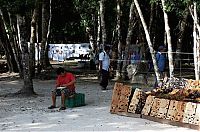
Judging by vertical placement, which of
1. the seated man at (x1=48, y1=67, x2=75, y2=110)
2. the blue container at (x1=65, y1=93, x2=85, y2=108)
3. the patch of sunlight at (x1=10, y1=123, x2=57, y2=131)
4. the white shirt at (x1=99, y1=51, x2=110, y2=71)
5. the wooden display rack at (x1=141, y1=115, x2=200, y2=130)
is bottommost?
the patch of sunlight at (x1=10, y1=123, x2=57, y2=131)

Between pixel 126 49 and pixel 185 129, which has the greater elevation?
pixel 126 49

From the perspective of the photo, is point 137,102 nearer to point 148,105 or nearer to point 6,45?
point 148,105

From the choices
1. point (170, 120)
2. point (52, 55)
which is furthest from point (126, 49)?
point (52, 55)

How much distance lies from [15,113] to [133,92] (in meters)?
3.34

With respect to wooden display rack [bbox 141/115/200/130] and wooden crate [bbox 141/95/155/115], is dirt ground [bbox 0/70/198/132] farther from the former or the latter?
wooden crate [bbox 141/95/155/115]

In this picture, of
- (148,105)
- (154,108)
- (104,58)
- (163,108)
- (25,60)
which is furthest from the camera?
(104,58)

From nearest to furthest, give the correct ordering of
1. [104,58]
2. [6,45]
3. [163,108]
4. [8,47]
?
[163,108], [104,58], [6,45], [8,47]

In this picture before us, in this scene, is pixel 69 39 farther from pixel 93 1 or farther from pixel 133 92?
pixel 133 92

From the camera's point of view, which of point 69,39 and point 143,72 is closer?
point 143,72

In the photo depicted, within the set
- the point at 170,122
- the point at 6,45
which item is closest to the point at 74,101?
the point at 170,122

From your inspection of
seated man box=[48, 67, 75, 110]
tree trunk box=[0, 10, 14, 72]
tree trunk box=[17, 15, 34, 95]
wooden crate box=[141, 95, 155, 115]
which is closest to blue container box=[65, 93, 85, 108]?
seated man box=[48, 67, 75, 110]

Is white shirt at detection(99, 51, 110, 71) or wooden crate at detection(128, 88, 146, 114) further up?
white shirt at detection(99, 51, 110, 71)

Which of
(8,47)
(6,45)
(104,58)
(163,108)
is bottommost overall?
(163,108)

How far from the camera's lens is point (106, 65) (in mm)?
17781
